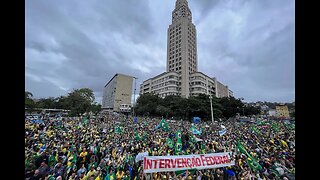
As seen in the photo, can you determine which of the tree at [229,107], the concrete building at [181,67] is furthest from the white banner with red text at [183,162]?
the concrete building at [181,67]

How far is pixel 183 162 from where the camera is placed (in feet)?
19.8

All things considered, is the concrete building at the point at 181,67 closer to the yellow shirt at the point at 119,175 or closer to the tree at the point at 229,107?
the tree at the point at 229,107

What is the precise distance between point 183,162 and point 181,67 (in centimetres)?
6105

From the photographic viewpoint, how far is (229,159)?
6762 mm

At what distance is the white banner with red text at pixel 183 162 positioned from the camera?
571cm

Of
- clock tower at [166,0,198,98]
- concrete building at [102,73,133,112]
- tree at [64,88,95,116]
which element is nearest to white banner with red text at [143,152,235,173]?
tree at [64,88,95,116]

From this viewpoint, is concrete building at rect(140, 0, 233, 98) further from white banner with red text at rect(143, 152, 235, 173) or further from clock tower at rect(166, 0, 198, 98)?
white banner with red text at rect(143, 152, 235, 173)

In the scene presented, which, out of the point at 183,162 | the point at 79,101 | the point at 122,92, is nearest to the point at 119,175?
the point at 183,162

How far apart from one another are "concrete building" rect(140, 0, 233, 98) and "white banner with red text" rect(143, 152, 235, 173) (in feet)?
174

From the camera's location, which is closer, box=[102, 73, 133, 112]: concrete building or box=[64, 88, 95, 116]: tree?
box=[64, 88, 95, 116]: tree

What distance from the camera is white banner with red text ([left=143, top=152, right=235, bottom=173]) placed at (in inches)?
225

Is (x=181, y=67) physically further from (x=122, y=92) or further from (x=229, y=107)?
(x=122, y=92)
